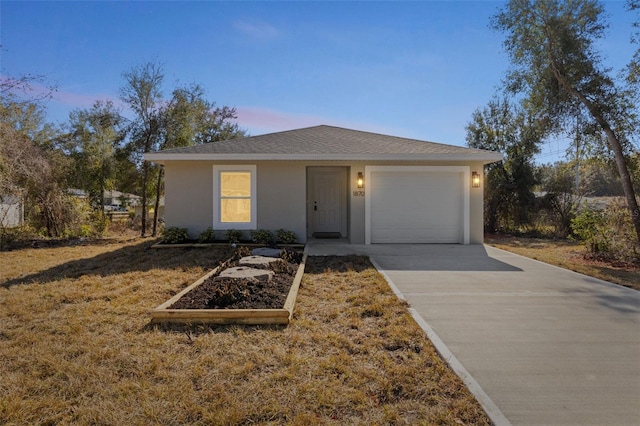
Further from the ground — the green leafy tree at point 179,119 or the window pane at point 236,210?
the green leafy tree at point 179,119

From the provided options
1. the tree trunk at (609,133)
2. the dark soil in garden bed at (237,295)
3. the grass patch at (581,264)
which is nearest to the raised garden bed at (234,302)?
the dark soil in garden bed at (237,295)

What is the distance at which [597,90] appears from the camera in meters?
9.23

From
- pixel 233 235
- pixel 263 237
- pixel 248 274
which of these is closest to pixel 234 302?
pixel 248 274

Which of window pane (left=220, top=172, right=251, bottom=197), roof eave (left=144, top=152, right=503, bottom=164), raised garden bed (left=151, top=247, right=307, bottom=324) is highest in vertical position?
roof eave (left=144, top=152, right=503, bottom=164)

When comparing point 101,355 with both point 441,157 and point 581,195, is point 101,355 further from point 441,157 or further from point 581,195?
point 581,195

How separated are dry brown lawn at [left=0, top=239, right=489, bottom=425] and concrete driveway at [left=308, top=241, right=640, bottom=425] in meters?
0.33

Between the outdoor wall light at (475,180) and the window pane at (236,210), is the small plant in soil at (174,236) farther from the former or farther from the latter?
the outdoor wall light at (475,180)

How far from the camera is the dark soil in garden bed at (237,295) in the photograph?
4.27 metres

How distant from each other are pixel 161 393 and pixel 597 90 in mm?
11471

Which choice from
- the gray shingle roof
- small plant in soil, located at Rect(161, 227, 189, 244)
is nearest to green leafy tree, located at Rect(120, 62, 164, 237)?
the gray shingle roof

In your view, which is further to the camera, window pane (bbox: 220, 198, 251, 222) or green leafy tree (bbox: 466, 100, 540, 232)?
green leafy tree (bbox: 466, 100, 540, 232)

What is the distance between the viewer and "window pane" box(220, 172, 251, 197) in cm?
992

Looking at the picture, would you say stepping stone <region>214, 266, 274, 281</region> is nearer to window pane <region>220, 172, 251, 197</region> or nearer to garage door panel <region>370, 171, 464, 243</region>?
window pane <region>220, 172, 251, 197</region>

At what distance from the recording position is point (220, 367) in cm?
294
